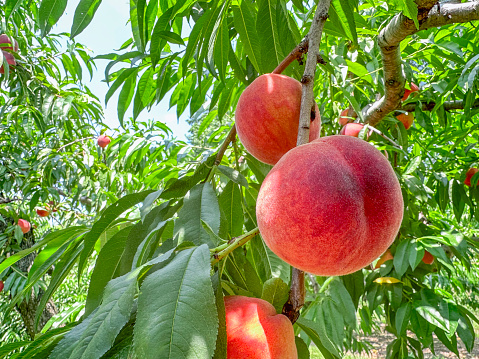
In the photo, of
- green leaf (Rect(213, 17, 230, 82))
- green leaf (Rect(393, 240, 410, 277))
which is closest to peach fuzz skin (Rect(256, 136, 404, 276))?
green leaf (Rect(213, 17, 230, 82))

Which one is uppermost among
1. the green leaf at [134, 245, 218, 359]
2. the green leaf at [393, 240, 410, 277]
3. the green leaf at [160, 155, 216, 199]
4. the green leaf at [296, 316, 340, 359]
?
the green leaf at [134, 245, 218, 359]

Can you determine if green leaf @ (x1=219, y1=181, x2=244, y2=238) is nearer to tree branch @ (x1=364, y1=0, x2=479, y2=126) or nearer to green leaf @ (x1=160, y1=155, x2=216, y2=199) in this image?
green leaf @ (x1=160, y1=155, x2=216, y2=199)

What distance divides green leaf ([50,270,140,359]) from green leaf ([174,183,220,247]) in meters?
0.16

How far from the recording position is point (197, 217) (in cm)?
69

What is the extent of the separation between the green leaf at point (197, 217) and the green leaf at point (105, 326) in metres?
0.16

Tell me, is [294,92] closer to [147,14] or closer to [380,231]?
[380,231]

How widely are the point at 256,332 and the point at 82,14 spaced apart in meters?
0.77

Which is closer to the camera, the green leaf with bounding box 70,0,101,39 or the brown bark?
the green leaf with bounding box 70,0,101,39

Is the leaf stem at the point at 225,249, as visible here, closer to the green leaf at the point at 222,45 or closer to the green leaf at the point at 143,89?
the green leaf at the point at 222,45

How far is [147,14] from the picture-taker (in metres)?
1.01

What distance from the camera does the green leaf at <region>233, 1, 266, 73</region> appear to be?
1.03 m

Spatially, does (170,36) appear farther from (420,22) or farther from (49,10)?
(420,22)

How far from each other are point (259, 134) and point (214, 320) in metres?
0.49

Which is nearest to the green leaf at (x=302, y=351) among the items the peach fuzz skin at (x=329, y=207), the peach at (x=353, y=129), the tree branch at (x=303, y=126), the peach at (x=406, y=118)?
the tree branch at (x=303, y=126)
